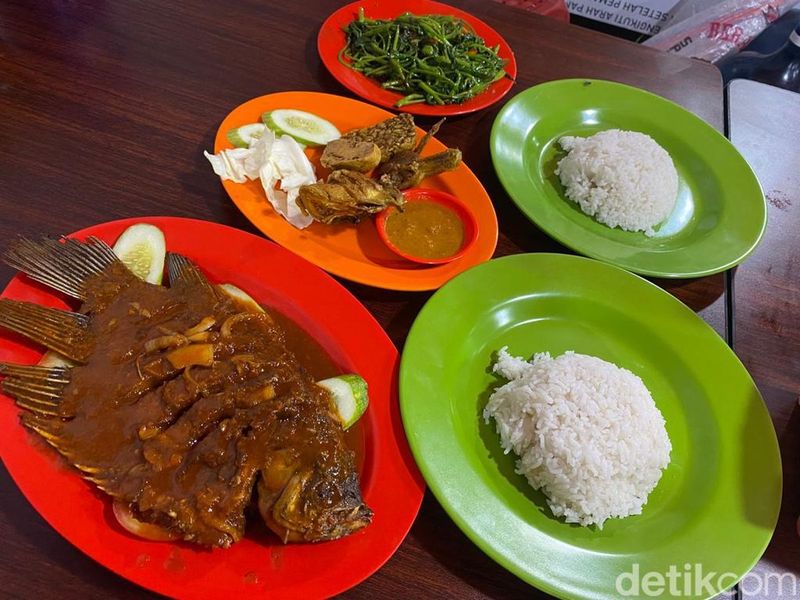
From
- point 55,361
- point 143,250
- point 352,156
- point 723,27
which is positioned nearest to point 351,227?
point 352,156

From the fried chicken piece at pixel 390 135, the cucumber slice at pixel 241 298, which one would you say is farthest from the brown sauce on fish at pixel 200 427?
the fried chicken piece at pixel 390 135

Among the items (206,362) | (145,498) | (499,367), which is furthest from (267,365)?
Answer: (499,367)

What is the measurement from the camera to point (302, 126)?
2838 millimetres

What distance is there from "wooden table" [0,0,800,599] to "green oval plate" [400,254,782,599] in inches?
5.9

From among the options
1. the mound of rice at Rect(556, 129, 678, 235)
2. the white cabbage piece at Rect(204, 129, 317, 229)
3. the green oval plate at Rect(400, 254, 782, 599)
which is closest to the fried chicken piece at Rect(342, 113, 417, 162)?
the white cabbage piece at Rect(204, 129, 317, 229)

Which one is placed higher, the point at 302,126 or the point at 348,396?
the point at 302,126

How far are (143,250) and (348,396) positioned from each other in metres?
0.93

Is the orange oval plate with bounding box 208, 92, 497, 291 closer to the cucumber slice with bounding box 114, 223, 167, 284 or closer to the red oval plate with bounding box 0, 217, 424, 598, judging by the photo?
the red oval plate with bounding box 0, 217, 424, 598

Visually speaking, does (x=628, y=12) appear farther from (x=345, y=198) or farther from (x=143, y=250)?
(x=143, y=250)

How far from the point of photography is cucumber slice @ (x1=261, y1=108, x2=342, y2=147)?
2.76 metres

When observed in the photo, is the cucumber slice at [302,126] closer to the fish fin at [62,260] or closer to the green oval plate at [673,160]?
the green oval plate at [673,160]

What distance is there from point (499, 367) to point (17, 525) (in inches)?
66.1

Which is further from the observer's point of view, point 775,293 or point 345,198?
point 775,293

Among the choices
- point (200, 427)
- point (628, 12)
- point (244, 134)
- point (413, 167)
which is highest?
point (244, 134)
